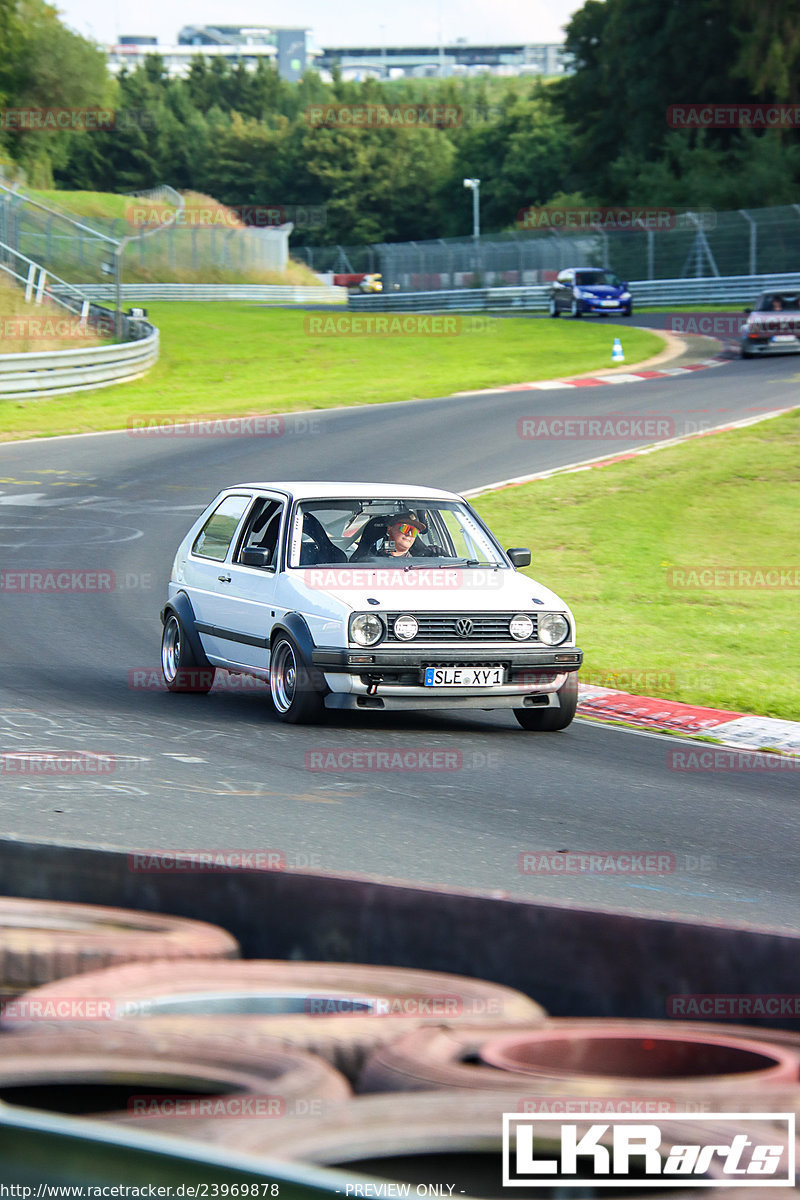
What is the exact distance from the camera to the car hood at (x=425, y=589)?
956cm

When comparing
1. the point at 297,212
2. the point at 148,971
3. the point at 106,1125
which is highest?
the point at 297,212

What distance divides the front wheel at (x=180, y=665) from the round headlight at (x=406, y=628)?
2.15 m

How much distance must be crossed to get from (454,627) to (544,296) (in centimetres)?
4985

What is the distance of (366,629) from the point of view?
941cm

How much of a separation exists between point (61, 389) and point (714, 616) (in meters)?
21.7

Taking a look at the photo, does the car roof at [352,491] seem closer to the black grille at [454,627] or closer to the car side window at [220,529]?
the car side window at [220,529]

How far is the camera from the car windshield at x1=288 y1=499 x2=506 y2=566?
1044 cm

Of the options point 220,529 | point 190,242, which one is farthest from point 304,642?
point 190,242

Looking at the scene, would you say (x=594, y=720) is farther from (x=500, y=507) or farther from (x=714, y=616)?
(x=500, y=507)

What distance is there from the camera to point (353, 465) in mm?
23859

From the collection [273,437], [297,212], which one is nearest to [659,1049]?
[273,437]

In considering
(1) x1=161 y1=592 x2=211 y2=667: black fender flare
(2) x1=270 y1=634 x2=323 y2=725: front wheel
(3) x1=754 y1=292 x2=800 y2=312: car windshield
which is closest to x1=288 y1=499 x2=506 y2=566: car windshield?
(2) x1=270 y1=634 x2=323 y2=725: front wheel

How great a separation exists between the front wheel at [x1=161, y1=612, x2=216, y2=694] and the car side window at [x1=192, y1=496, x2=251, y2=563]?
56 centimetres

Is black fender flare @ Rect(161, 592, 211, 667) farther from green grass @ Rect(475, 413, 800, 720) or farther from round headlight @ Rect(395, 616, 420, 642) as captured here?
green grass @ Rect(475, 413, 800, 720)
